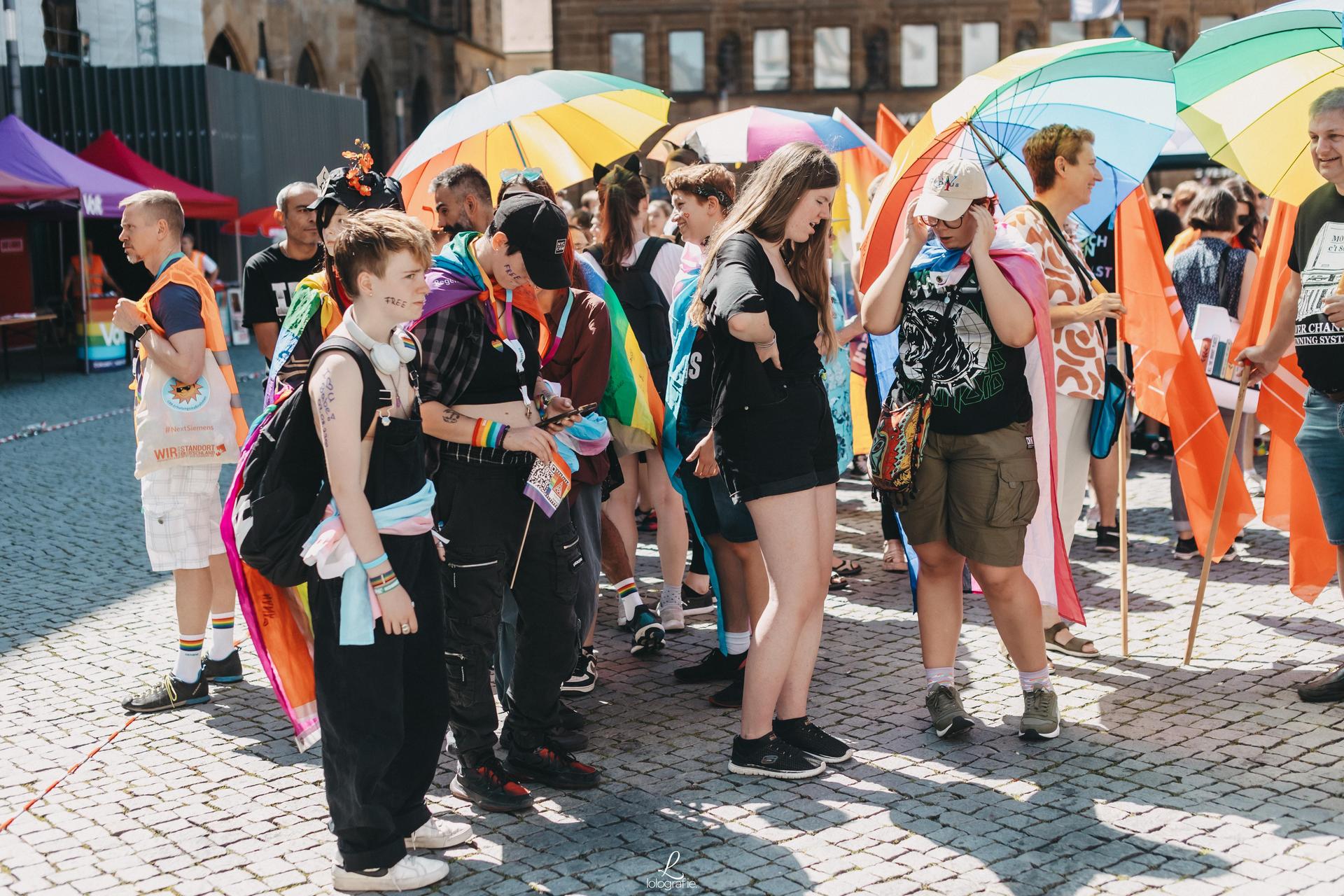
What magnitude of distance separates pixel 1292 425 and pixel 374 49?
135 feet

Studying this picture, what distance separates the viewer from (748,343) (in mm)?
4305

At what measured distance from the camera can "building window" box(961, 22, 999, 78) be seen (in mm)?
52312

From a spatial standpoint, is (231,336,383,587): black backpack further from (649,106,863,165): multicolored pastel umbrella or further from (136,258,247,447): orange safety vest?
(649,106,863,165): multicolored pastel umbrella

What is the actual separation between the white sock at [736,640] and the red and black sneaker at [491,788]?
130 centimetres

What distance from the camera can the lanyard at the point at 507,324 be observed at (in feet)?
13.7

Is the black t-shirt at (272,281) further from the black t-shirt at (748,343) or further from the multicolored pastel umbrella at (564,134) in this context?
the black t-shirt at (748,343)

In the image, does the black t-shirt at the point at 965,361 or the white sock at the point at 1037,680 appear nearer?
the black t-shirt at the point at 965,361

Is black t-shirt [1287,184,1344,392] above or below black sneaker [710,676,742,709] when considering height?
above

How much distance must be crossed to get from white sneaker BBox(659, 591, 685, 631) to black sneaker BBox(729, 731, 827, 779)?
177 cm

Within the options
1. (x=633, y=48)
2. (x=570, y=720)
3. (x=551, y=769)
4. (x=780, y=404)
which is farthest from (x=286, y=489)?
(x=633, y=48)

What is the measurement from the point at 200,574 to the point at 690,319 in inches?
90.1

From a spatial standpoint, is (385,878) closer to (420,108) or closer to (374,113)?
(374,113)

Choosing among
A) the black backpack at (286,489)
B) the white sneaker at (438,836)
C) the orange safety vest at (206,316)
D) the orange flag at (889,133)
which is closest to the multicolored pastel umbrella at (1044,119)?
the black backpack at (286,489)

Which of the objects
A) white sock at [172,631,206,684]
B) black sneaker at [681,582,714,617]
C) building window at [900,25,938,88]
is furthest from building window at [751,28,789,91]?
white sock at [172,631,206,684]
